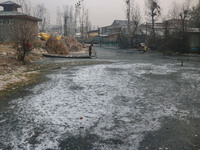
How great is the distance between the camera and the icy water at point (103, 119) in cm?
302

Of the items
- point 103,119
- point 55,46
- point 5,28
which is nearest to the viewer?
point 103,119

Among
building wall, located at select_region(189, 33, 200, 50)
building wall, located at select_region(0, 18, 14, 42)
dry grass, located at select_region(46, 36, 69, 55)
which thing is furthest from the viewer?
building wall, located at select_region(0, 18, 14, 42)

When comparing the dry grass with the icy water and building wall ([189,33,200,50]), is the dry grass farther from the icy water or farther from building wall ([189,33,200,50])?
the icy water

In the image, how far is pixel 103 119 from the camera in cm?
396

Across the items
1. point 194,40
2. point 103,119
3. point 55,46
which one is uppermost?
point 194,40

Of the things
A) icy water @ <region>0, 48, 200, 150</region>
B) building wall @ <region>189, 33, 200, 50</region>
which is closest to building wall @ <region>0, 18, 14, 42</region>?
icy water @ <region>0, 48, 200, 150</region>

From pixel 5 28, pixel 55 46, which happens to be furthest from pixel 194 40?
pixel 5 28

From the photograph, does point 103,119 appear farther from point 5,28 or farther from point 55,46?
point 5,28

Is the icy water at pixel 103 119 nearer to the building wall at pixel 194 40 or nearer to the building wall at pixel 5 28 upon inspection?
the building wall at pixel 194 40

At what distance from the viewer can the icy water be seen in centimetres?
302

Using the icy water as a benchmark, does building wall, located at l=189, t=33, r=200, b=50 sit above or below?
above

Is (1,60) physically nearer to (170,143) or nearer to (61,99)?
(61,99)

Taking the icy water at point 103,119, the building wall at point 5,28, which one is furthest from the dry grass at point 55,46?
the icy water at point 103,119

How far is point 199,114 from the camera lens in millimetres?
4184
